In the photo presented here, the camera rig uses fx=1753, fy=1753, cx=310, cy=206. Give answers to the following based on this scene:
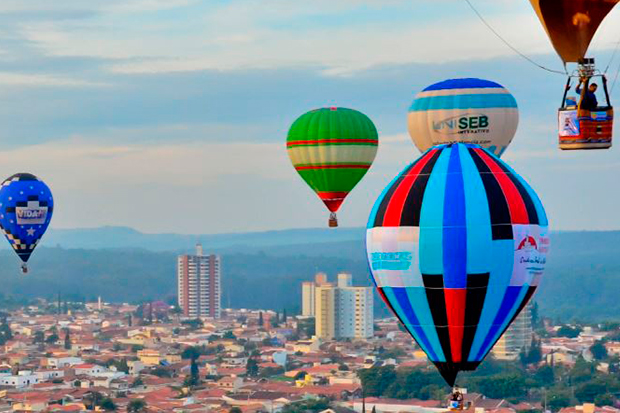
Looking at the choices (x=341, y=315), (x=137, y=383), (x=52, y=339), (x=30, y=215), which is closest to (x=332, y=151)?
(x=30, y=215)

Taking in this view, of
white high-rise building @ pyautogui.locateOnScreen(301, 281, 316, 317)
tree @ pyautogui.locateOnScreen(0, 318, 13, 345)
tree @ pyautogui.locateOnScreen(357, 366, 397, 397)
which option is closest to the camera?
tree @ pyautogui.locateOnScreen(357, 366, 397, 397)

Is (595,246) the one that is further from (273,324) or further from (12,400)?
(12,400)

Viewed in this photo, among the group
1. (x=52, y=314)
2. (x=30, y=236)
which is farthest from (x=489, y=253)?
(x=52, y=314)

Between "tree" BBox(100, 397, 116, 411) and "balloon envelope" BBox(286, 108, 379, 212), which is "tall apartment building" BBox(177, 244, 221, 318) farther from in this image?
"balloon envelope" BBox(286, 108, 379, 212)

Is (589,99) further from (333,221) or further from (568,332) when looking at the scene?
(568,332)

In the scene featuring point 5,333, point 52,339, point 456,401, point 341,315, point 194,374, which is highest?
point 456,401

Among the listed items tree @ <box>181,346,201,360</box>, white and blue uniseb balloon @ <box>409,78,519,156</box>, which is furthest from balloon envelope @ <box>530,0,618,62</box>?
tree @ <box>181,346,201,360</box>

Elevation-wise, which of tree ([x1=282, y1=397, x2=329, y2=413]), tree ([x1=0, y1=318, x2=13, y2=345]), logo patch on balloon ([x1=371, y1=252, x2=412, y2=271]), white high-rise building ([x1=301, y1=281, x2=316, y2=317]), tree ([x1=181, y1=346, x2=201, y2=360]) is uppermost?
logo patch on balloon ([x1=371, y1=252, x2=412, y2=271])
